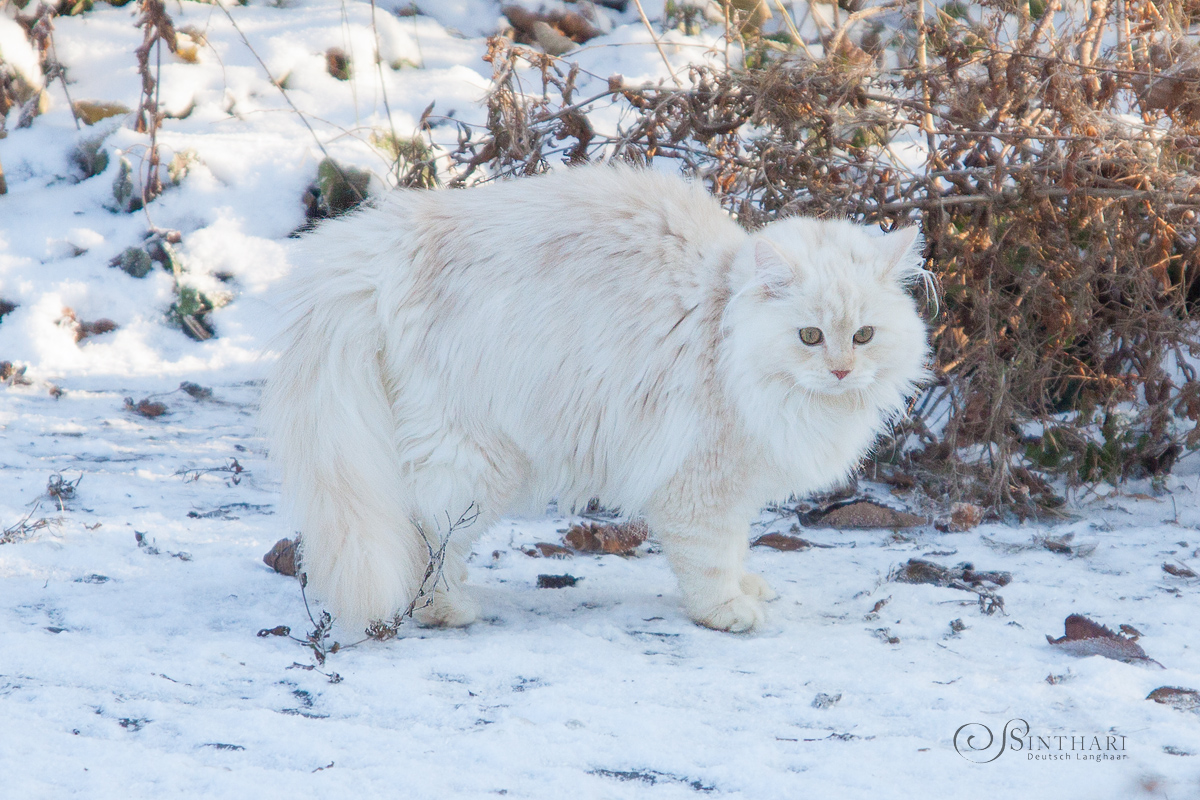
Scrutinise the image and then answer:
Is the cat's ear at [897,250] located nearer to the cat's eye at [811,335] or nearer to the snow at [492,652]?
the cat's eye at [811,335]

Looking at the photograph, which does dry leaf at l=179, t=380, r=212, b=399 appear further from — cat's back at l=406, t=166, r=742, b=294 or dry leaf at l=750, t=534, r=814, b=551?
dry leaf at l=750, t=534, r=814, b=551

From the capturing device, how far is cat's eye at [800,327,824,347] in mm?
2455

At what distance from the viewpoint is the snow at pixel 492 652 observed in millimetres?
1754

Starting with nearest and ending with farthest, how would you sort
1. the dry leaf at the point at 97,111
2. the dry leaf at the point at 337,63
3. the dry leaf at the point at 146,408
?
the dry leaf at the point at 146,408 < the dry leaf at the point at 97,111 < the dry leaf at the point at 337,63

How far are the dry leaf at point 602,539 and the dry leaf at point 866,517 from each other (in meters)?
0.76

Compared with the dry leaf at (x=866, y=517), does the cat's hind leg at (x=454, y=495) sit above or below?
above

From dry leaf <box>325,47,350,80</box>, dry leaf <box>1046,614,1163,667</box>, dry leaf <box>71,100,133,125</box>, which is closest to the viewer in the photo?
dry leaf <box>1046,614,1163,667</box>

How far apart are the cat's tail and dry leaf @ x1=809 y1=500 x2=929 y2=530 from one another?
172 centimetres

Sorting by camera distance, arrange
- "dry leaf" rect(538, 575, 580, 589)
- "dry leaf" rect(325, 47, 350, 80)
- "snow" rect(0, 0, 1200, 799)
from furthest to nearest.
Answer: "dry leaf" rect(325, 47, 350, 80)
"dry leaf" rect(538, 575, 580, 589)
"snow" rect(0, 0, 1200, 799)

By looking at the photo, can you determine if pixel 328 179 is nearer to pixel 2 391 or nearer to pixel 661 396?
pixel 2 391

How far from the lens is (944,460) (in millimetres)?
3801

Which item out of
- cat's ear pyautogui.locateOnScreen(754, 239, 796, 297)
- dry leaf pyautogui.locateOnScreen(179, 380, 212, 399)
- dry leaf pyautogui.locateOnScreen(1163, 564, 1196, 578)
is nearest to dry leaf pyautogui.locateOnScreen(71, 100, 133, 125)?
dry leaf pyautogui.locateOnScreen(179, 380, 212, 399)

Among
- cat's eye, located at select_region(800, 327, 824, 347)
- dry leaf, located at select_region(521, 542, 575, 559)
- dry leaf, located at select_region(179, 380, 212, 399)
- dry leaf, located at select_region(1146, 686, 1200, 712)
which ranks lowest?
dry leaf, located at select_region(521, 542, 575, 559)

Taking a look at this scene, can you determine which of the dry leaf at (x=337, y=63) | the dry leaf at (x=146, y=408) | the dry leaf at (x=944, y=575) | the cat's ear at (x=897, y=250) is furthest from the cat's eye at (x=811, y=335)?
the dry leaf at (x=337, y=63)
